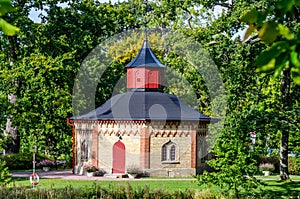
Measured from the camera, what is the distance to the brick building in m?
31.0

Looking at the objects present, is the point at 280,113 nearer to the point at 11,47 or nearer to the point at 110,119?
the point at 110,119

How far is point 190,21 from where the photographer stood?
124 feet

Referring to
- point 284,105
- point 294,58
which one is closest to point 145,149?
point 284,105

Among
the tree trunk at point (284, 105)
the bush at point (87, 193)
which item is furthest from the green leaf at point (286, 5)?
the tree trunk at point (284, 105)

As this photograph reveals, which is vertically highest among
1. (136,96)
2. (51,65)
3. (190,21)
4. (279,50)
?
(190,21)

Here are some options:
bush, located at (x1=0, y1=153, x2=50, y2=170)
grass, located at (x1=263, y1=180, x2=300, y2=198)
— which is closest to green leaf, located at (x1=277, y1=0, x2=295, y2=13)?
grass, located at (x1=263, y1=180, x2=300, y2=198)

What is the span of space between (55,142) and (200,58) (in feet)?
47.2

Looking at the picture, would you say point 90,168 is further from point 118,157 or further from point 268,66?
point 268,66

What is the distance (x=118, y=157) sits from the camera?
103 ft

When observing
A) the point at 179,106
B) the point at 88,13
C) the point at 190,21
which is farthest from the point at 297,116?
the point at 88,13

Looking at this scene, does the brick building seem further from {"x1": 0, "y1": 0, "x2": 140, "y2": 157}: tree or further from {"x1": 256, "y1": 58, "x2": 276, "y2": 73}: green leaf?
{"x1": 256, "y1": 58, "x2": 276, "y2": 73}: green leaf

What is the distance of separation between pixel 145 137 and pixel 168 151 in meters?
1.75

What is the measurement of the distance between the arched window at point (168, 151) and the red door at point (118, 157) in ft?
8.19

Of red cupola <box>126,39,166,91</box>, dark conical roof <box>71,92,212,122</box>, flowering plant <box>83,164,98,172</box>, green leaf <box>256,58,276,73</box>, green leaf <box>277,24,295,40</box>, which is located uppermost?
red cupola <box>126,39,166,91</box>
